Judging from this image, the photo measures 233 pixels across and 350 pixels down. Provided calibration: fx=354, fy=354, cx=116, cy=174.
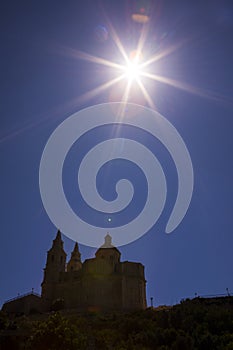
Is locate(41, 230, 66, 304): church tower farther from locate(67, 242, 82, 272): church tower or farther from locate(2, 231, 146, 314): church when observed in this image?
locate(67, 242, 82, 272): church tower

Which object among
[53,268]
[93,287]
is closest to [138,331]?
[93,287]

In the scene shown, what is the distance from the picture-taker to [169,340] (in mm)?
29516

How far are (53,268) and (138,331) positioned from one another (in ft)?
91.5

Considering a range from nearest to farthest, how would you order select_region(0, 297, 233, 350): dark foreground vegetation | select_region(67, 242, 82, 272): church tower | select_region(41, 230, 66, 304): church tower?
select_region(0, 297, 233, 350): dark foreground vegetation
select_region(41, 230, 66, 304): church tower
select_region(67, 242, 82, 272): church tower

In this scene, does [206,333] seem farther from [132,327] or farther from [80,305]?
[80,305]

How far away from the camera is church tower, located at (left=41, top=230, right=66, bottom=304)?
5566cm

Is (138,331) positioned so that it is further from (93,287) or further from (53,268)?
(53,268)

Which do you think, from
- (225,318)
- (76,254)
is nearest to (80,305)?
(76,254)

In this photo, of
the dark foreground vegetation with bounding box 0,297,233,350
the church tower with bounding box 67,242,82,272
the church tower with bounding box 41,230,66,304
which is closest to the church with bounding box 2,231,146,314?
the church tower with bounding box 41,230,66,304

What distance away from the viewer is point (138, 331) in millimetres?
33312

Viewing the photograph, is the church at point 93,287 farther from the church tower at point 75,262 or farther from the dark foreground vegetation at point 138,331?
the dark foreground vegetation at point 138,331

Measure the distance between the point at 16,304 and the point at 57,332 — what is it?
97.5 feet

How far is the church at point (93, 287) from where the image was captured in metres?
51.4

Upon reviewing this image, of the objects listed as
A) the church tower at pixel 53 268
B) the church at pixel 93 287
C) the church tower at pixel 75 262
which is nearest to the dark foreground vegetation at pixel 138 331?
the church at pixel 93 287
